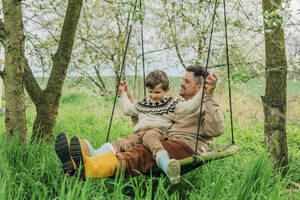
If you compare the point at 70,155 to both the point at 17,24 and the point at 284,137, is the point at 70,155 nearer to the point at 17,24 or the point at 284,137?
the point at 17,24

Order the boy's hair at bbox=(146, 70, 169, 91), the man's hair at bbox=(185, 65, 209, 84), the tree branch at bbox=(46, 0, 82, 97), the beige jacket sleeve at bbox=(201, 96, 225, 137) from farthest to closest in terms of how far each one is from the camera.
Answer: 1. the tree branch at bbox=(46, 0, 82, 97)
2. the man's hair at bbox=(185, 65, 209, 84)
3. the boy's hair at bbox=(146, 70, 169, 91)
4. the beige jacket sleeve at bbox=(201, 96, 225, 137)

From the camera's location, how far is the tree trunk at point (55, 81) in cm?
282

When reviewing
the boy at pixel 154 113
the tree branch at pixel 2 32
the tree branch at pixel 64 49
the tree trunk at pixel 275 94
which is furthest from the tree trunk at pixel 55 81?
the tree trunk at pixel 275 94

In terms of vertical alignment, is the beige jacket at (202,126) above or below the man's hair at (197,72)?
below

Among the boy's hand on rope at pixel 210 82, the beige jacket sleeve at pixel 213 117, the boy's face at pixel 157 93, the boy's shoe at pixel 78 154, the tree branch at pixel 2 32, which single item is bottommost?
the boy's shoe at pixel 78 154

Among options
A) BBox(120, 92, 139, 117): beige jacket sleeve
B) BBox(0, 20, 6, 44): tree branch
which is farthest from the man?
BBox(0, 20, 6, 44): tree branch

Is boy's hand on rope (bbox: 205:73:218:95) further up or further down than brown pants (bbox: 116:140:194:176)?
further up

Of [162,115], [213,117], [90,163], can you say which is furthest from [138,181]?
[213,117]

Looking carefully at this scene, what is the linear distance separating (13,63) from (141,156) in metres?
1.54

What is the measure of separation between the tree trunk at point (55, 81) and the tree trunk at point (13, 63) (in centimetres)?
22

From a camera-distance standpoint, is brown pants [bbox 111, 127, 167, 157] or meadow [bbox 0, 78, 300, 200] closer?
meadow [bbox 0, 78, 300, 200]

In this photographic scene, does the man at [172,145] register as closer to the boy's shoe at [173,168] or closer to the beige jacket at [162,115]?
the beige jacket at [162,115]

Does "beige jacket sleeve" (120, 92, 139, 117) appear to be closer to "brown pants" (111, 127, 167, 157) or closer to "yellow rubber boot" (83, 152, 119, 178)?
"brown pants" (111, 127, 167, 157)

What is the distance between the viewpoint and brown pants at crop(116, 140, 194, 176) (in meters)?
1.92
